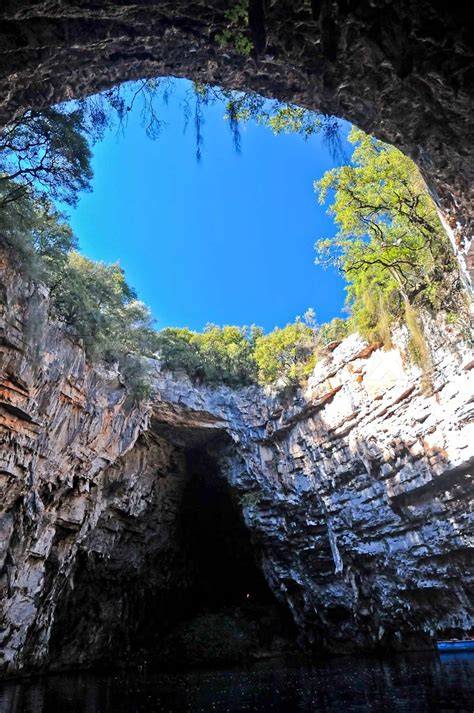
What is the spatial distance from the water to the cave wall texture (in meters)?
7.42

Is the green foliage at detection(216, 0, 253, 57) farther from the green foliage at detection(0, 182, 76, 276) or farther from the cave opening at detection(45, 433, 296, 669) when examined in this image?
the cave opening at detection(45, 433, 296, 669)

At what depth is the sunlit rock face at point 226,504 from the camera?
1261 cm

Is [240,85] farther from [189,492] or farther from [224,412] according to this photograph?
[189,492]

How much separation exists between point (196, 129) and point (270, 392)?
1490 centimetres

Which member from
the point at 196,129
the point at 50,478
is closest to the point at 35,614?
the point at 50,478

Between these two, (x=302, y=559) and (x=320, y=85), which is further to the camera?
(x=302, y=559)

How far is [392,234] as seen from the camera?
44.8ft

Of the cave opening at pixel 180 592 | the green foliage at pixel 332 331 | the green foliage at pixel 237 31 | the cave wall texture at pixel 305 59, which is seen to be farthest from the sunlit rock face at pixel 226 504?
the green foliage at pixel 237 31

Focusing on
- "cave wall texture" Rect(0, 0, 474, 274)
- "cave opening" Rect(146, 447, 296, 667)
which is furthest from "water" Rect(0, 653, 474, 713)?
"cave wall texture" Rect(0, 0, 474, 274)

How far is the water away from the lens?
24.2 ft

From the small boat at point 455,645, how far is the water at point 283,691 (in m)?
0.47

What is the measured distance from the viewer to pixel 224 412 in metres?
19.8

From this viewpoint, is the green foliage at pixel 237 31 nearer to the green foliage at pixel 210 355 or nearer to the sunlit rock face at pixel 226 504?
the sunlit rock face at pixel 226 504

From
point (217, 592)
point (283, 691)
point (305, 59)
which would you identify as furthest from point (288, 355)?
point (305, 59)
